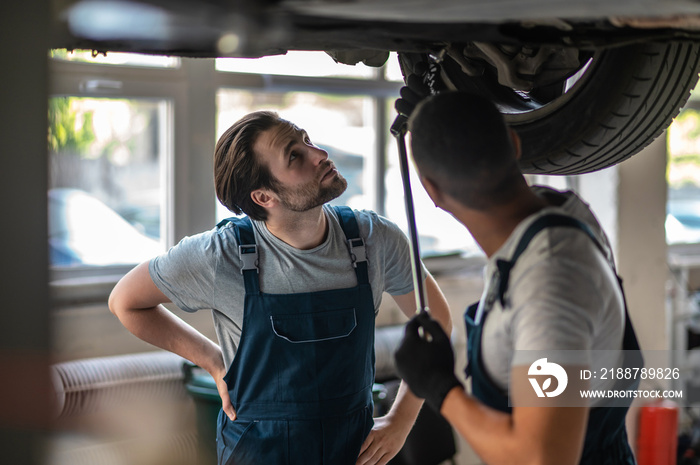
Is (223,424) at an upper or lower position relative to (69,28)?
lower

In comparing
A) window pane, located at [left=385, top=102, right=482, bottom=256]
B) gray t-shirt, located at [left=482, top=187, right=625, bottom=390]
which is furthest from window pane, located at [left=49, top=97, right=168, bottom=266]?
gray t-shirt, located at [left=482, top=187, right=625, bottom=390]

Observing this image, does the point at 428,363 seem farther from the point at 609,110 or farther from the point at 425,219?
the point at 425,219

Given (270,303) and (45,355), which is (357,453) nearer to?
(270,303)

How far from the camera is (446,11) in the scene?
833 mm

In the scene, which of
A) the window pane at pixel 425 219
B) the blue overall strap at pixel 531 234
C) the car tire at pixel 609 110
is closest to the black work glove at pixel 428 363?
the blue overall strap at pixel 531 234

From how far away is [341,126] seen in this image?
135 inches

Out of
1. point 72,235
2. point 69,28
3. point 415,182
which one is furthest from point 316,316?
point 415,182

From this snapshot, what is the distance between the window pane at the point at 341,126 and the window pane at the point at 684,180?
7.98 ft

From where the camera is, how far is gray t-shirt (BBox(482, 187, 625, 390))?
86 centimetres

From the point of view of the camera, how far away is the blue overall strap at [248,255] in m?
1.56

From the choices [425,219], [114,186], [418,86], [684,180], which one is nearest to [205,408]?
[114,186]

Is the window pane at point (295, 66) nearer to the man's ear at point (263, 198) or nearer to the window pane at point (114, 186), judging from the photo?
the window pane at point (114, 186)

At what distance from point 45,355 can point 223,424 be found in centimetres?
117

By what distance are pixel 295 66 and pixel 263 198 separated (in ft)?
5.62
